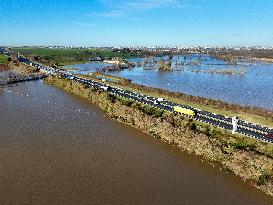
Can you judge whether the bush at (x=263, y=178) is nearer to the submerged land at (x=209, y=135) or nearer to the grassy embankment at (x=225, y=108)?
the submerged land at (x=209, y=135)

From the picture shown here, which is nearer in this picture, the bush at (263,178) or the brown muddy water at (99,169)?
the brown muddy water at (99,169)

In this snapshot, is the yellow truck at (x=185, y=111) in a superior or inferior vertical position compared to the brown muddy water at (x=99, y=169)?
superior

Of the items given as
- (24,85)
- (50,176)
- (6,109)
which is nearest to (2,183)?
(50,176)

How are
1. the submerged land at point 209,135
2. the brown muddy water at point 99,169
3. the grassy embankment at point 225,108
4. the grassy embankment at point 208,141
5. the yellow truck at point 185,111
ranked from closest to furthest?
the brown muddy water at point 99,169 → the grassy embankment at point 208,141 → the submerged land at point 209,135 → the grassy embankment at point 225,108 → the yellow truck at point 185,111

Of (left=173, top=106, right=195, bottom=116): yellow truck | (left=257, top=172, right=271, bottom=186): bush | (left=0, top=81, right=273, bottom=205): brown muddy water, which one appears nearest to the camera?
(left=0, top=81, right=273, bottom=205): brown muddy water

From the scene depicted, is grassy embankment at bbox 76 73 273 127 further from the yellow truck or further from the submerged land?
the yellow truck

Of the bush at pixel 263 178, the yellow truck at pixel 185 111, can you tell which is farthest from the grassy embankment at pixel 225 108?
the bush at pixel 263 178

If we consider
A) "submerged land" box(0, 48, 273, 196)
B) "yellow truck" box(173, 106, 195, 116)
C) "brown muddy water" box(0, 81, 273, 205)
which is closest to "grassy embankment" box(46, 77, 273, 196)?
"submerged land" box(0, 48, 273, 196)
